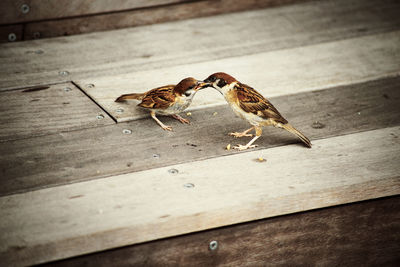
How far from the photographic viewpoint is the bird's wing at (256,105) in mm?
2998

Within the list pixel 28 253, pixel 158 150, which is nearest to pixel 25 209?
pixel 28 253

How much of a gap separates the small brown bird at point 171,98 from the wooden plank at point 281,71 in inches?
6.0

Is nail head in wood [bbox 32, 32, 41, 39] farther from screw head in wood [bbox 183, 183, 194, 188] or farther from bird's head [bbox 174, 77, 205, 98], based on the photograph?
screw head in wood [bbox 183, 183, 194, 188]

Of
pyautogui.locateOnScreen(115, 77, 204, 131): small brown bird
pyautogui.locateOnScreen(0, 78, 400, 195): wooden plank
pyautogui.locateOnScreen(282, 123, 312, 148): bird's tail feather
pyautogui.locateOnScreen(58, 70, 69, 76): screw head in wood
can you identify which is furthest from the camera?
pyautogui.locateOnScreen(58, 70, 69, 76): screw head in wood

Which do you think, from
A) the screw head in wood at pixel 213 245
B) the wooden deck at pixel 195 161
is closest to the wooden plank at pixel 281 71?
the wooden deck at pixel 195 161

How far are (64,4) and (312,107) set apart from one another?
81.2 inches

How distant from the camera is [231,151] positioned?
3.00m

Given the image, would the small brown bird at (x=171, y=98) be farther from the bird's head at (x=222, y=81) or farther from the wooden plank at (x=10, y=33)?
the wooden plank at (x=10, y=33)

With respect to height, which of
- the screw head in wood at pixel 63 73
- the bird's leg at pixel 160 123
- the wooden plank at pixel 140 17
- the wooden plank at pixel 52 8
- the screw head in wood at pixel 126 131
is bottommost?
the screw head in wood at pixel 63 73

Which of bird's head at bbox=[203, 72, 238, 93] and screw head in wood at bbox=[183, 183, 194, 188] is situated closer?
screw head in wood at bbox=[183, 183, 194, 188]

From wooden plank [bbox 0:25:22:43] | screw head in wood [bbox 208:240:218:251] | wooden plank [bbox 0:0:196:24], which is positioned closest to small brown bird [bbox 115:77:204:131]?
screw head in wood [bbox 208:240:218:251]

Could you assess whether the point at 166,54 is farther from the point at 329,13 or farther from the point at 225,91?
the point at 329,13

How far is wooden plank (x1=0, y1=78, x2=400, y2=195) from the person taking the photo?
2734 millimetres

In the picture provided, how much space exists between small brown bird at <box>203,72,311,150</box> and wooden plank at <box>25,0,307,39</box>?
5.57ft
